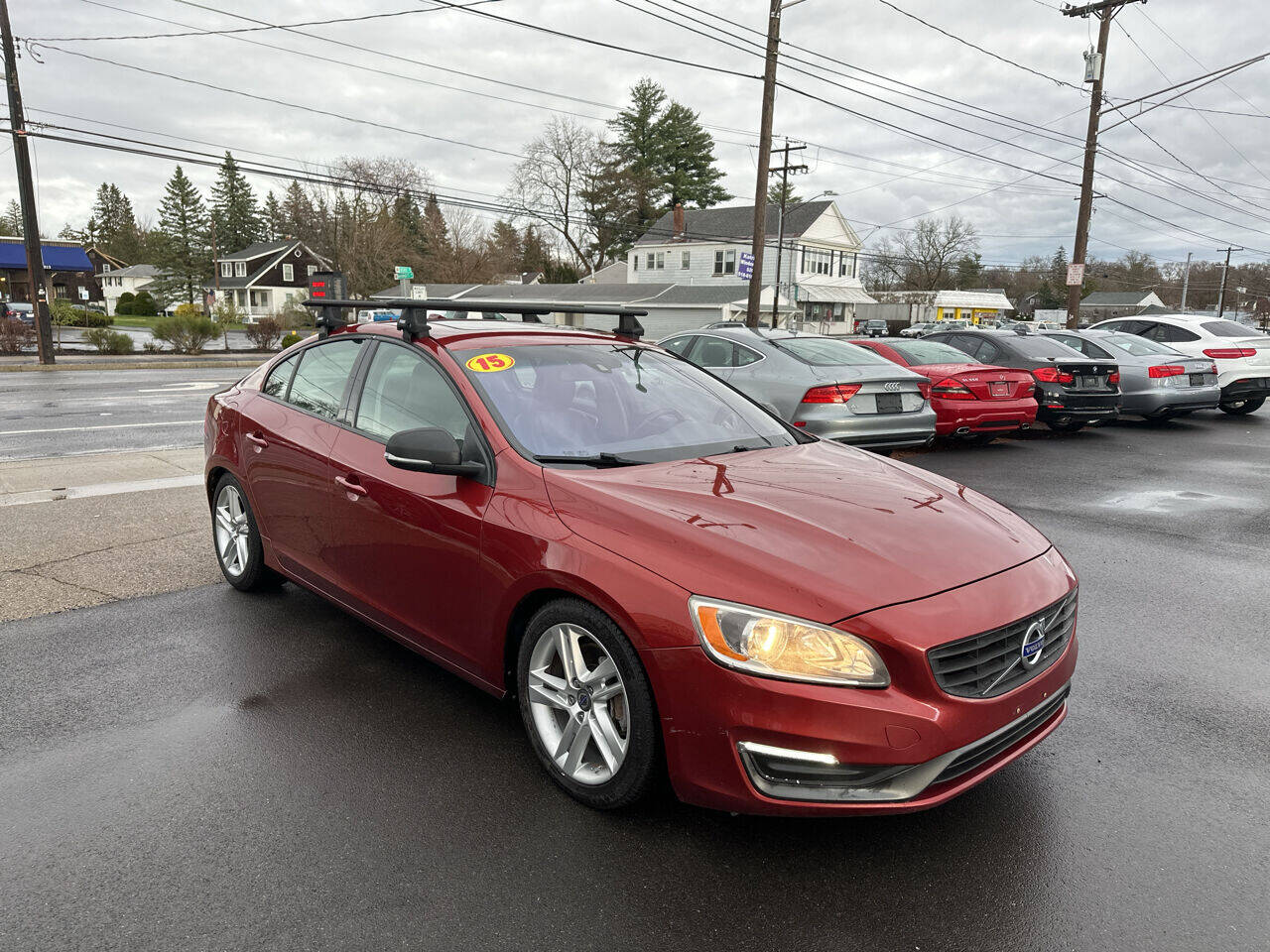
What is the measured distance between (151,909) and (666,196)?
77531mm

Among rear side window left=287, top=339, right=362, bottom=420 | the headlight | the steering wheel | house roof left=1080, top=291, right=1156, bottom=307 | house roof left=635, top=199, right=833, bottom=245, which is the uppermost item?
house roof left=635, top=199, right=833, bottom=245

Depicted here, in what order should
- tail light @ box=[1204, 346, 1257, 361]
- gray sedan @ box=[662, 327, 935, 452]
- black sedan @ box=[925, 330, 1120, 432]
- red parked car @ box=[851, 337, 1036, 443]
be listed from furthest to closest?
tail light @ box=[1204, 346, 1257, 361]
black sedan @ box=[925, 330, 1120, 432]
red parked car @ box=[851, 337, 1036, 443]
gray sedan @ box=[662, 327, 935, 452]

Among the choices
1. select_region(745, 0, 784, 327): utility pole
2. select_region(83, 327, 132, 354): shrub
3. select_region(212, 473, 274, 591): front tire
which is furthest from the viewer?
select_region(83, 327, 132, 354): shrub

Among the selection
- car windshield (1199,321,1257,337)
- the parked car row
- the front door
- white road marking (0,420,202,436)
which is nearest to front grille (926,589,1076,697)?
the front door

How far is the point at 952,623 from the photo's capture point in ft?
7.97

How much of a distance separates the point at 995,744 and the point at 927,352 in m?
9.80

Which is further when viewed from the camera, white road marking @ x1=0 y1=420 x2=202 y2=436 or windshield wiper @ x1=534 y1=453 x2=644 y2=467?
white road marking @ x1=0 y1=420 x2=202 y2=436

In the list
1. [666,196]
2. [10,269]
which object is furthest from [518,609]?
[10,269]

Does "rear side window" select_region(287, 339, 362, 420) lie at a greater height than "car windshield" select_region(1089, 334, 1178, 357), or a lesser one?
greater

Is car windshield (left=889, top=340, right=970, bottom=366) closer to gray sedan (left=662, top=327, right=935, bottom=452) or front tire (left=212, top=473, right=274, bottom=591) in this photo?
gray sedan (left=662, top=327, right=935, bottom=452)

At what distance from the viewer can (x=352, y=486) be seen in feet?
12.3

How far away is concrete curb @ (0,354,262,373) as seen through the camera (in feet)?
76.0

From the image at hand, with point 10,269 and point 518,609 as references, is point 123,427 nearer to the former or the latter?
point 518,609

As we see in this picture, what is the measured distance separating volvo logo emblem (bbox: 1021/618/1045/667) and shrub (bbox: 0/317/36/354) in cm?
3197
